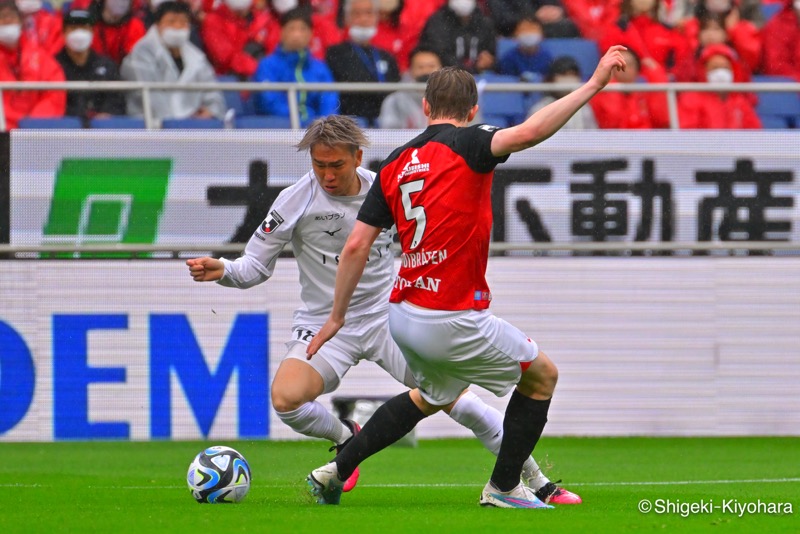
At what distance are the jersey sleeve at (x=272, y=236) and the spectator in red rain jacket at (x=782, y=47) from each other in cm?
817

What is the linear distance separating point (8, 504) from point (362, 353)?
207cm

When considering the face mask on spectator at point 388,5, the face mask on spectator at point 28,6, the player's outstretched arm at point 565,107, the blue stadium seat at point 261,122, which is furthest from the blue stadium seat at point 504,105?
the player's outstretched arm at point 565,107

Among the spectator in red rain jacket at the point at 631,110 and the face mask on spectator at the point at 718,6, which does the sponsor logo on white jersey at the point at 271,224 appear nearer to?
the spectator in red rain jacket at the point at 631,110

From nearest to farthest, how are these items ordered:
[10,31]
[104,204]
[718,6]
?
[104,204] < [10,31] < [718,6]

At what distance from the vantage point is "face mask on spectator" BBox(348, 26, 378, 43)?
1310 cm

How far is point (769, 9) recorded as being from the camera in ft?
47.4

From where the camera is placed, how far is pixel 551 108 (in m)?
5.45

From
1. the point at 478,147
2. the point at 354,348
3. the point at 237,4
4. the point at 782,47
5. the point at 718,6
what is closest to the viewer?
the point at 478,147

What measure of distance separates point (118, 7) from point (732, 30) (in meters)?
6.39

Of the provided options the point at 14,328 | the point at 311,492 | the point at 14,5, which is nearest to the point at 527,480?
the point at 311,492

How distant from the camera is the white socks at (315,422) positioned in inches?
271

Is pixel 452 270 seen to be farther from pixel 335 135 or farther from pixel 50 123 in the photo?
pixel 50 123

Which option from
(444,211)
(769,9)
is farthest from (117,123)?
(769,9)

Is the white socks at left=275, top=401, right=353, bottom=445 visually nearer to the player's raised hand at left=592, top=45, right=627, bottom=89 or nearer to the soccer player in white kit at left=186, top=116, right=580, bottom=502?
the soccer player in white kit at left=186, top=116, right=580, bottom=502
